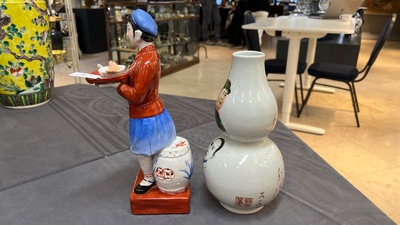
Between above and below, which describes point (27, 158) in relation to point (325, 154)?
above

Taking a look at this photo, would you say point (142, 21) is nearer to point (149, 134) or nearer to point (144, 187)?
point (149, 134)

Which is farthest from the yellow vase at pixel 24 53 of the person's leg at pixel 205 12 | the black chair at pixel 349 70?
the person's leg at pixel 205 12

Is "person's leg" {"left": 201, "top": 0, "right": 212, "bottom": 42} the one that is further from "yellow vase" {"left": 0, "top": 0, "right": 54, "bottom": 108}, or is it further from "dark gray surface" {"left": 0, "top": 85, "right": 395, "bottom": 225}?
"dark gray surface" {"left": 0, "top": 85, "right": 395, "bottom": 225}

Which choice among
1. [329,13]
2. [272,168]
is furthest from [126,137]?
[329,13]

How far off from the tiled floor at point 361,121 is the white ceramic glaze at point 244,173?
0.91 m

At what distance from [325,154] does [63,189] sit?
1.39m

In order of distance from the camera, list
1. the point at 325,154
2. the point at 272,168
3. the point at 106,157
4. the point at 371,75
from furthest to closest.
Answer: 1. the point at 371,75
2. the point at 325,154
3. the point at 106,157
4. the point at 272,168

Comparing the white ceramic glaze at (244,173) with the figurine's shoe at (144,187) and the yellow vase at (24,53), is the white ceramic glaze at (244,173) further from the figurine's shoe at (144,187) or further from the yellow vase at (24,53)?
the yellow vase at (24,53)

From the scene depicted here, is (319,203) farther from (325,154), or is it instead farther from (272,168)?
(325,154)

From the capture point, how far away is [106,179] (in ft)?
2.36

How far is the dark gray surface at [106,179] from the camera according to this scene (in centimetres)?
60

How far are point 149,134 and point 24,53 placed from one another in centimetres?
80

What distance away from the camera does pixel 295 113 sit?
2283 millimetres

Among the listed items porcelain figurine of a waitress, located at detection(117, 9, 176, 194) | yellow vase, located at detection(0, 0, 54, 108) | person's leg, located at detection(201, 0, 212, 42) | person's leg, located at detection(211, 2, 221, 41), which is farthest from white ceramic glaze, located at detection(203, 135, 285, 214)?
person's leg, located at detection(211, 2, 221, 41)
